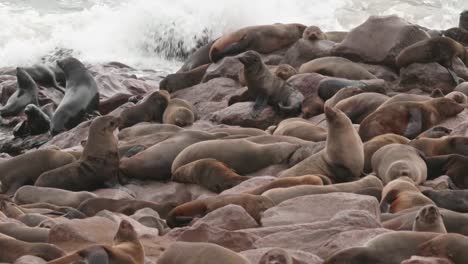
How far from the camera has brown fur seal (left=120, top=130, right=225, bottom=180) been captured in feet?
32.1

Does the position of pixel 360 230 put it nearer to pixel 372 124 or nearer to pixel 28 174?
pixel 372 124

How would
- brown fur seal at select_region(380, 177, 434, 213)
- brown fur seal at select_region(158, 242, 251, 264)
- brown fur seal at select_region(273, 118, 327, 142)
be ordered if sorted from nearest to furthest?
brown fur seal at select_region(158, 242, 251, 264)
brown fur seal at select_region(380, 177, 434, 213)
brown fur seal at select_region(273, 118, 327, 142)

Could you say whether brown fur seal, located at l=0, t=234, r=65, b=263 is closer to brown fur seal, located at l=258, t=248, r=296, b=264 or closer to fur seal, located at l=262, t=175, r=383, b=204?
brown fur seal, located at l=258, t=248, r=296, b=264

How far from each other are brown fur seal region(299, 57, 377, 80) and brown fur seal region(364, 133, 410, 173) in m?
3.36

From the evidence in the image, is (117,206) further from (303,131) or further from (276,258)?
(276,258)

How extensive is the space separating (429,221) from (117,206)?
310 cm

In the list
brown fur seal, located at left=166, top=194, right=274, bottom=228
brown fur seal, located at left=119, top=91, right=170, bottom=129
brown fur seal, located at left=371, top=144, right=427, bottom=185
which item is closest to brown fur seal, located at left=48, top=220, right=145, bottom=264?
brown fur seal, located at left=166, top=194, right=274, bottom=228

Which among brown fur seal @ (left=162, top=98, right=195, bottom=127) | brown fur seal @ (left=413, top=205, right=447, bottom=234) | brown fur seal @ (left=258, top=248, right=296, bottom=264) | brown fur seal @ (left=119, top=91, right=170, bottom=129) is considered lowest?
brown fur seal @ (left=119, top=91, right=170, bottom=129)

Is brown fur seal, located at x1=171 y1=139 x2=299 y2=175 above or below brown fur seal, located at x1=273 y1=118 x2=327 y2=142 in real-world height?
above

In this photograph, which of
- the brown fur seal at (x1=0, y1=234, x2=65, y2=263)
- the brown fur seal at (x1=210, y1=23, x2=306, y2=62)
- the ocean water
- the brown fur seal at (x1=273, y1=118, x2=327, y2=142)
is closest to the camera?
the brown fur seal at (x1=0, y1=234, x2=65, y2=263)

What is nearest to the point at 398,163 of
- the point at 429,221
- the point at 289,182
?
the point at 289,182

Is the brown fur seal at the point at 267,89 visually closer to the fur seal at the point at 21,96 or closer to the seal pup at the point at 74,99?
the seal pup at the point at 74,99

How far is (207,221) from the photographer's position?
6.65 metres

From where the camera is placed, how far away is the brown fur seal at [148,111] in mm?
12719
